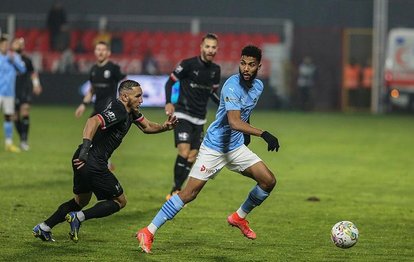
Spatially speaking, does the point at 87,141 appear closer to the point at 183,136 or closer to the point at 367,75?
the point at 183,136

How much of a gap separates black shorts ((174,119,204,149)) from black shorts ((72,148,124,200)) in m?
4.33

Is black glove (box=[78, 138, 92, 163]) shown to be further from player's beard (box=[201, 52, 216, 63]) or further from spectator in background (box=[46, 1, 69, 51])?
spectator in background (box=[46, 1, 69, 51])

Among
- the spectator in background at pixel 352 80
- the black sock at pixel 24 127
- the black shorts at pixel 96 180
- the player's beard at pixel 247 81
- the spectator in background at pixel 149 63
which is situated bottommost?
the spectator in background at pixel 352 80

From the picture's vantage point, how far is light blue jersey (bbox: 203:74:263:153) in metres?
11.3

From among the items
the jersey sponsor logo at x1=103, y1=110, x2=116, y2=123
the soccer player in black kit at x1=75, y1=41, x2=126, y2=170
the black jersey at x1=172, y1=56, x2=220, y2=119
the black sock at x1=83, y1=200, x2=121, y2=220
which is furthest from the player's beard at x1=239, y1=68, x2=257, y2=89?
the soccer player in black kit at x1=75, y1=41, x2=126, y2=170

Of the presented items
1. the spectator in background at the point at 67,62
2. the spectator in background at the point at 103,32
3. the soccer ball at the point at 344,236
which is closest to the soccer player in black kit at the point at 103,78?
the soccer ball at the point at 344,236

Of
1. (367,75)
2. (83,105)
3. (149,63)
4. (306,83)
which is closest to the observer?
(83,105)

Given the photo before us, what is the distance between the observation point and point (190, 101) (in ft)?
51.9

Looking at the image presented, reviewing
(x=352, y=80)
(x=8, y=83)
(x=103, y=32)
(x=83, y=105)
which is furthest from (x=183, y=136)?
(x=352, y=80)

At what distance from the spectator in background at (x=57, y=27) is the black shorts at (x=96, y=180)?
103 feet

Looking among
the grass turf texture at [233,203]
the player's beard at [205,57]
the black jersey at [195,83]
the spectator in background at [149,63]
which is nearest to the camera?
the grass turf texture at [233,203]

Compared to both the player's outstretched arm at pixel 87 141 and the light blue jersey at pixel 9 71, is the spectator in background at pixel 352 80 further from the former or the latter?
the player's outstretched arm at pixel 87 141

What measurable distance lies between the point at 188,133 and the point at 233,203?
1.26 metres

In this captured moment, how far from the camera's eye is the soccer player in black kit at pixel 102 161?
1099 cm
